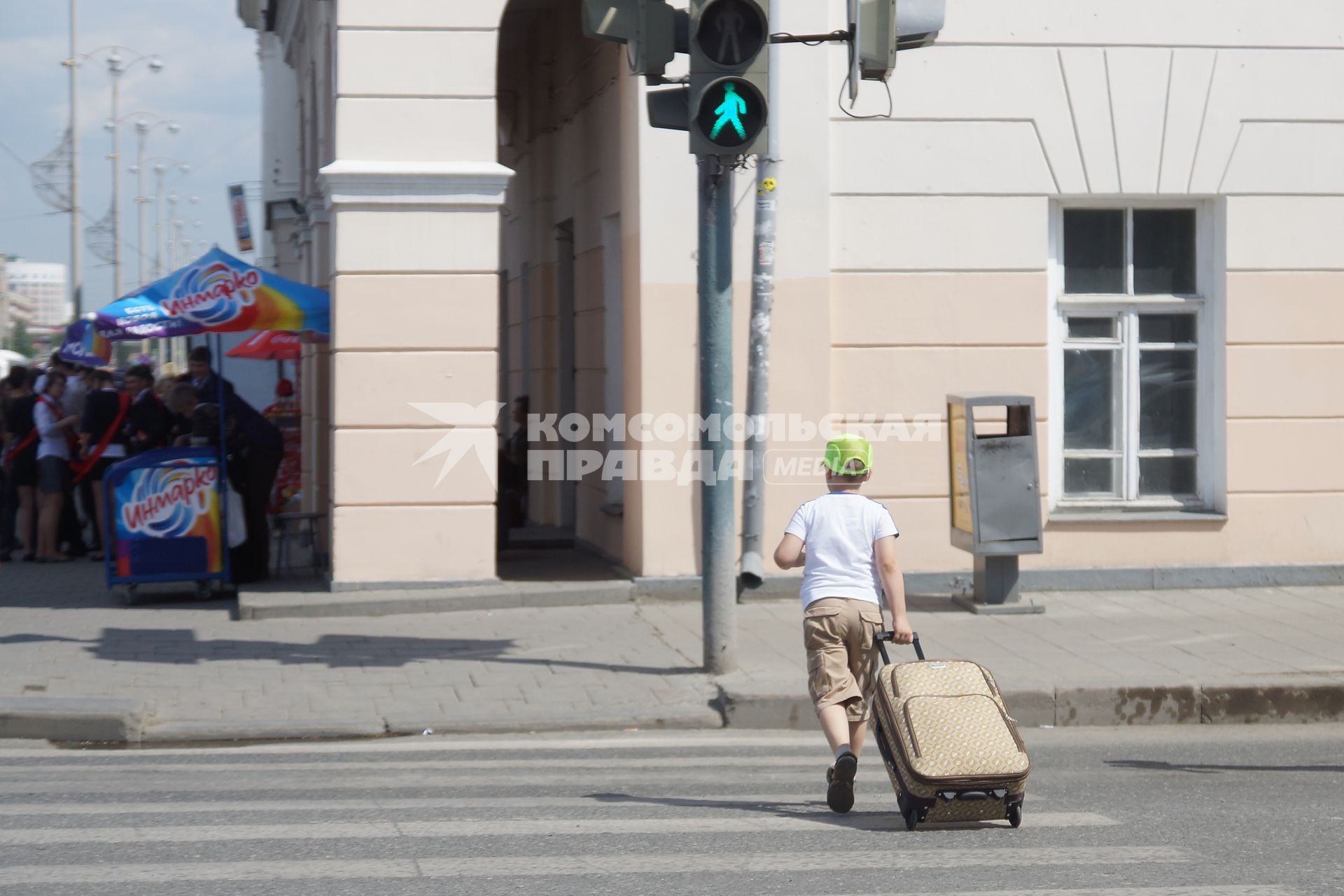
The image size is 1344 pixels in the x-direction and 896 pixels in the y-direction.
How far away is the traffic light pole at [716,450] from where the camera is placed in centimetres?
845

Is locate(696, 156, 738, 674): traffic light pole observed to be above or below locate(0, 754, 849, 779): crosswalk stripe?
above

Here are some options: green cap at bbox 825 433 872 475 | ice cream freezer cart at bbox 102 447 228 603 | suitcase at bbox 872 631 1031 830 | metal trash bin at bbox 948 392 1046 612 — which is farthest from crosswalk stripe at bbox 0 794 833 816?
ice cream freezer cart at bbox 102 447 228 603

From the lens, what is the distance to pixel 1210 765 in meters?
7.00

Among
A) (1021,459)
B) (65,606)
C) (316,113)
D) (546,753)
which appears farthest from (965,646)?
(316,113)

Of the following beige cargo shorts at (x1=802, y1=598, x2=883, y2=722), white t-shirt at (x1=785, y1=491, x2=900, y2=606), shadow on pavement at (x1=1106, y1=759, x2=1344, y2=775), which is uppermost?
white t-shirt at (x1=785, y1=491, x2=900, y2=606)

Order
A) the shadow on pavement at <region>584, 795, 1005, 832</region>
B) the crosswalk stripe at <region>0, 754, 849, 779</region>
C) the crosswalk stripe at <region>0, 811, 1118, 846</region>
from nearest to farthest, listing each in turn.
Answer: the crosswalk stripe at <region>0, 811, 1118, 846</region>, the shadow on pavement at <region>584, 795, 1005, 832</region>, the crosswalk stripe at <region>0, 754, 849, 779</region>

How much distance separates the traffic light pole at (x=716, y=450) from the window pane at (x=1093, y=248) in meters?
4.20

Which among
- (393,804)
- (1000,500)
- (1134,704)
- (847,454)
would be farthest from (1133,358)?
(393,804)

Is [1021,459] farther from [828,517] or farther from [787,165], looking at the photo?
[828,517]

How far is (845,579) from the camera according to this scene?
242 inches

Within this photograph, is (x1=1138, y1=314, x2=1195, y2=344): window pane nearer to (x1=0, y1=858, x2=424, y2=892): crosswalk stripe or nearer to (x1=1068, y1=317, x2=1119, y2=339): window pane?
(x1=1068, y1=317, x2=1119, y2=339): window pane

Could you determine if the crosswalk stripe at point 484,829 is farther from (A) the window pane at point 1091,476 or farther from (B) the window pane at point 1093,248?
(B) the window pane at point 1093,248

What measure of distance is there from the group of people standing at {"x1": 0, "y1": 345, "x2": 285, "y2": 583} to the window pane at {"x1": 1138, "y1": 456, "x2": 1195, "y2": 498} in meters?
6.84

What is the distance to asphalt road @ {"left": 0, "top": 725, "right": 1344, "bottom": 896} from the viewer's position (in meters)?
4.84
